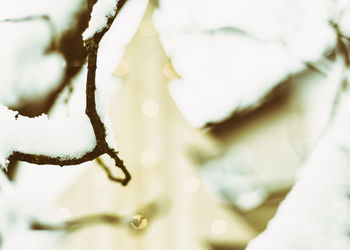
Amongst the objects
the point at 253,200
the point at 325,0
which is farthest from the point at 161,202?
the point at 325,0

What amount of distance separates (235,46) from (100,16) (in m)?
0.73

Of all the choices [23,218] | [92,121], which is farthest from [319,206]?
[23,218]

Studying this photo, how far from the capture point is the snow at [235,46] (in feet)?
3.94

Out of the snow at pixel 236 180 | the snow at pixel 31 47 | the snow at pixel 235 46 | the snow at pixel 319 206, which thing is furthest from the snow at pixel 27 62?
the snow at pixel 319 206

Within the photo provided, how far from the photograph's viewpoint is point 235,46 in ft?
3.98

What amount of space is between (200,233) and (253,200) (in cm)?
22

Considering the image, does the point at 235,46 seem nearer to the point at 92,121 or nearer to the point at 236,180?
the point at 236,180

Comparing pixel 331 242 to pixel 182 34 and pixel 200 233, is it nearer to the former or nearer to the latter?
pixel 200 233

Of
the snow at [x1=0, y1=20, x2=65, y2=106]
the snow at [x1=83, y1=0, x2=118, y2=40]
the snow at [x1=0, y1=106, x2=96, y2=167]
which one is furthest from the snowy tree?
the snow at [x1=83, y1=0, x2=118, y2=40]

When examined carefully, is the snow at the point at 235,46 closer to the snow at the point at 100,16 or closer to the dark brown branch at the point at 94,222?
the dark brown branch at the point at 94,222

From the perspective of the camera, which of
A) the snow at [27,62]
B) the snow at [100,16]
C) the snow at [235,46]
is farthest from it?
the snow at [235,46]

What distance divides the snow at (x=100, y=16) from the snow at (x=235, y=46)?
645 millimetres

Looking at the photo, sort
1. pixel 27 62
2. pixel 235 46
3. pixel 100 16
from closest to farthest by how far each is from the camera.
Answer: pixel 100 16, pixel 27 62, pixel 235 46

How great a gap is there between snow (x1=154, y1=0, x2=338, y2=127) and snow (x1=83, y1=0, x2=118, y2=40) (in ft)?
2.12
